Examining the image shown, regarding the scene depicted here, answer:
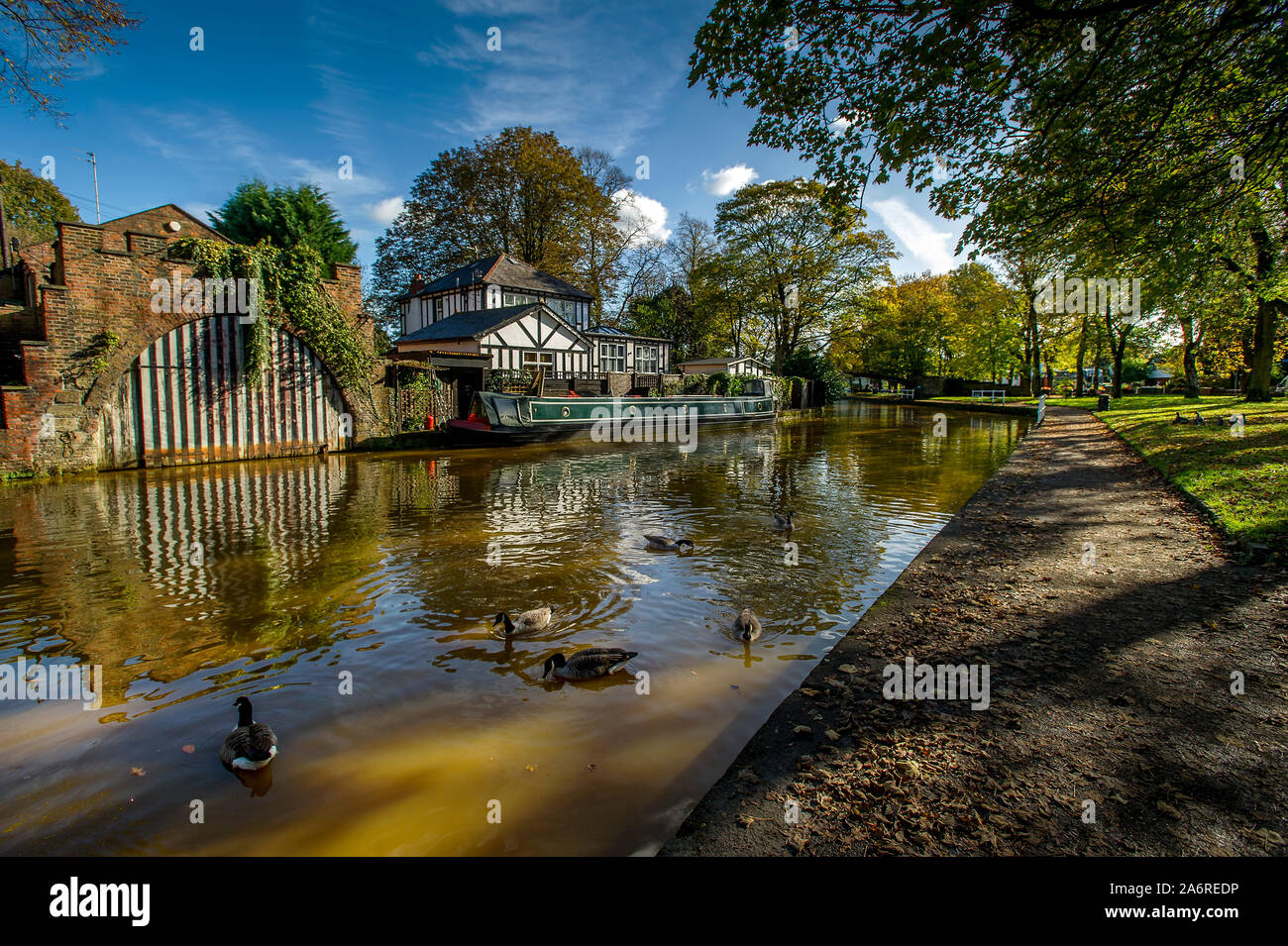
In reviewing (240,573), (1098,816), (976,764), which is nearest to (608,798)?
(976,764)

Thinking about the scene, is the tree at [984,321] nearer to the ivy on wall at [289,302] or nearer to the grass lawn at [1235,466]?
the grass lawn at [1235,466]

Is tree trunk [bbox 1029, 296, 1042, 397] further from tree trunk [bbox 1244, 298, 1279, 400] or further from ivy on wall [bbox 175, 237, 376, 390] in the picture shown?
ivy on wall [bbox 175, 237, 376, 390]

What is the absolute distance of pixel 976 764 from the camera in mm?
2760

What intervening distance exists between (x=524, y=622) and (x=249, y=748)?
214 centimetres

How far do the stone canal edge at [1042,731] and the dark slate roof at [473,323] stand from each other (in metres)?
23.2

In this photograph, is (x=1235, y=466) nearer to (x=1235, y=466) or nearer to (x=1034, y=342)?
(x=1235, y=466)

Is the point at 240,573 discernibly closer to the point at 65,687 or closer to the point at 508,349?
the point at 65,687

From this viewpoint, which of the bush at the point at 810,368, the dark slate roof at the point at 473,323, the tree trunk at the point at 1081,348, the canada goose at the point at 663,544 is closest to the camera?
the canada goose at the point at 663,544

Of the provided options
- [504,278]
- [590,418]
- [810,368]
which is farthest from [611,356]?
[810,368]

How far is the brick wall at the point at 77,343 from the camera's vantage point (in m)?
12.3

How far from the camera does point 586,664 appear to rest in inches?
170

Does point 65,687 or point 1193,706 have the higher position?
point 1193,706

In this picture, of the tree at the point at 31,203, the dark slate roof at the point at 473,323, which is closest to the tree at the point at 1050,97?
the dark slate roof at the point at 473,323
